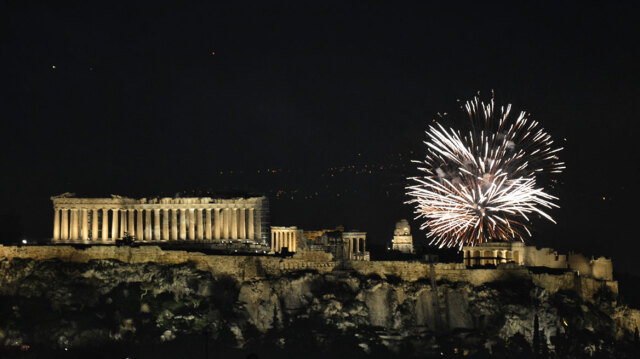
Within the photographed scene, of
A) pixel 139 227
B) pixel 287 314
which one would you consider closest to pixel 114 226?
pixel 139 227

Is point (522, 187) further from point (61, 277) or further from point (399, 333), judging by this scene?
point (61, 277)

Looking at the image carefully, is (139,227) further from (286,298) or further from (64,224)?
(286,298)

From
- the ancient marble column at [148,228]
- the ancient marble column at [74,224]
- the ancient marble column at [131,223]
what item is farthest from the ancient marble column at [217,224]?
the ancient marble column at [74,224]

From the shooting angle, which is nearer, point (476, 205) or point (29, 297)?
point (29, 297)

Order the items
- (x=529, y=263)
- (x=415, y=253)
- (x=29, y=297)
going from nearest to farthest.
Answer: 1. (x=29, y=297)
2. (x=529, y=263)
3. (x=415, y=253)

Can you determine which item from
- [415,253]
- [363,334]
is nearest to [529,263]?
[415,253]
